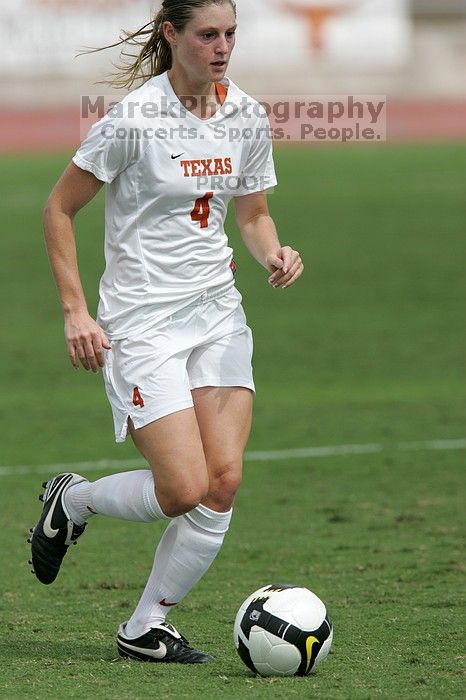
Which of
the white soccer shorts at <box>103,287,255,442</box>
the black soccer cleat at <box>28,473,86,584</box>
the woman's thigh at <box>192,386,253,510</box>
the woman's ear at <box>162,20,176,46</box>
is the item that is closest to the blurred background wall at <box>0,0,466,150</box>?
the black soccer cleat at <box>28,473,86,584</box>

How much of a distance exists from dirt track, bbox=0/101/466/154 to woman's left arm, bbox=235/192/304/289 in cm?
2496

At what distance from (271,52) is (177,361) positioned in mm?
30184

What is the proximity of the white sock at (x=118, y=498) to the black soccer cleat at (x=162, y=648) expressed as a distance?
408mm

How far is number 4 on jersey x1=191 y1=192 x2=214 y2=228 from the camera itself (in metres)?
5.04

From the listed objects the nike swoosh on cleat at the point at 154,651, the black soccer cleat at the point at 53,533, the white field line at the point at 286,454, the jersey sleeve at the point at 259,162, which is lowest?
the white field line at the point at 286,454

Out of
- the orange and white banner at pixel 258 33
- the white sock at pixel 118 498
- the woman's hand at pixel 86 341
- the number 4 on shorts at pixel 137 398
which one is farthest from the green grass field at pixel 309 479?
the orange and white banner at pixel 258 33

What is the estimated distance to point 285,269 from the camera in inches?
200

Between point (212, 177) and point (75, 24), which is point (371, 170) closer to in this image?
point (75, 24)

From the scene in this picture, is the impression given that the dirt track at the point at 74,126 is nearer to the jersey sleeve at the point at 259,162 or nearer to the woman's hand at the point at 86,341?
the jersey sleeve at the point at 259,162

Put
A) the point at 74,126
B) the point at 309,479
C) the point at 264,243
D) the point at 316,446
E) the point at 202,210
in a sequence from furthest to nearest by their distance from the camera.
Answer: the point at 74,126 < the point at 316,446 < the point at 309,479 < the point at 264,243 < the point at 202,210

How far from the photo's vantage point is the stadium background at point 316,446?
5047mm

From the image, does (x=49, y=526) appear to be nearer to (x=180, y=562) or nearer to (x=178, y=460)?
(x=180, y=562)

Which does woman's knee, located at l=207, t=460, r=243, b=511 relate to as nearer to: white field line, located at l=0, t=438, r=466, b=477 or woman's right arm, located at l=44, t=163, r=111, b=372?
woman's right arm, located at l=44, t=163, r=111, b=372

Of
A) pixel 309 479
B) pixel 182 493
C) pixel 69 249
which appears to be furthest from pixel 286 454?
pixel 69 249
